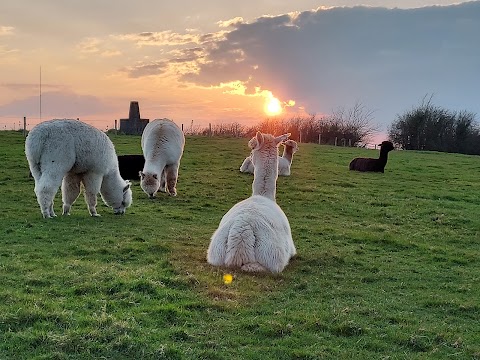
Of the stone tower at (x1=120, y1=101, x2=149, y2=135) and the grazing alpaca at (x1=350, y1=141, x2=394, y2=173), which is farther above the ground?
the stone tower at (x1=120, y1=101, x2=149, y2=135)

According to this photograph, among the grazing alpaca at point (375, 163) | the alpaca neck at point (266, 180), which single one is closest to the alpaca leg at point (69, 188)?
the alpaca neck at point (266, 180)

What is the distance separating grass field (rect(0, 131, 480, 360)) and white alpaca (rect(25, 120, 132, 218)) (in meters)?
0.48

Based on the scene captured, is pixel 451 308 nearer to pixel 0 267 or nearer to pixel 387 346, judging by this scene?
pixel 387 346

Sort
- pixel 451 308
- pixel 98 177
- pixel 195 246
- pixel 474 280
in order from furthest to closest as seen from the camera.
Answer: pixel 98 177 < pixel 195 246 < pixel 474 280 < pixel 451 308

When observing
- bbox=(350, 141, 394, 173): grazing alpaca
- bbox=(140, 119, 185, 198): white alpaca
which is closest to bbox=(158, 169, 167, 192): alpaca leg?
bbox=(140, 119, 185, 198): white alpaca

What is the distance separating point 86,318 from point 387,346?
2.41 meters

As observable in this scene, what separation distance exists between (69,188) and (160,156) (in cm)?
379

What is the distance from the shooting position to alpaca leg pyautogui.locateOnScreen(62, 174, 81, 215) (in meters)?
10.7

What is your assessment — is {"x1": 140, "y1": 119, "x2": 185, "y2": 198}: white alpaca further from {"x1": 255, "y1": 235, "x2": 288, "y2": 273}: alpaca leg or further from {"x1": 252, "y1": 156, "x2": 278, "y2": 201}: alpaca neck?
{"x1": 255, "y1": 235, "x2": 288, "y2": 273}: alpaca leg

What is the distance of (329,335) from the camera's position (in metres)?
4.37

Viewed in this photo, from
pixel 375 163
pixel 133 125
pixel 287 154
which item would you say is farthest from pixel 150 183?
pixel 133 125

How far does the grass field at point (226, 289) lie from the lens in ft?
13.1

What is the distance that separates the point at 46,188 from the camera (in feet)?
32.0

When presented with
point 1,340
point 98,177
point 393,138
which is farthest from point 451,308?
point 393,138
